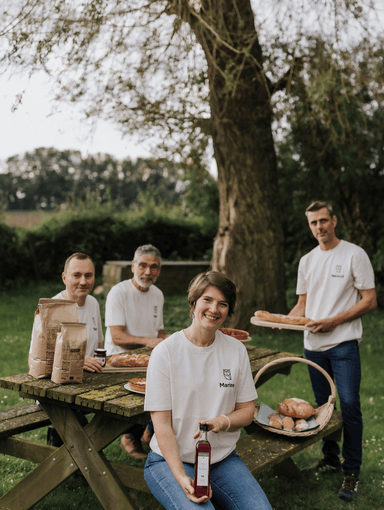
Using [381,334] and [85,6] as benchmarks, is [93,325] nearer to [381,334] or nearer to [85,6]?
[85,6]

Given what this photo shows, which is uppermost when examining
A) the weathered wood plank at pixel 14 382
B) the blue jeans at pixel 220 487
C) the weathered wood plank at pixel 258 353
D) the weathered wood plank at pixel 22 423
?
the weathered wood plank at pixel 14 382

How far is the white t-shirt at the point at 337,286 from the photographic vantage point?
4141mm

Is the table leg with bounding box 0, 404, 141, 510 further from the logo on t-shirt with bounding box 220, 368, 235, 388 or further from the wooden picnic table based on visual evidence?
the logo on t-shirt with bounding box 220, 368, 235, 388

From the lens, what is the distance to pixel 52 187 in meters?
56.5

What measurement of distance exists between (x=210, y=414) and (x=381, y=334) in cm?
864

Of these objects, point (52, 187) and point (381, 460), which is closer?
point (381, 460)

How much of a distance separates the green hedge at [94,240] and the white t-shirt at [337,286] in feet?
35.6

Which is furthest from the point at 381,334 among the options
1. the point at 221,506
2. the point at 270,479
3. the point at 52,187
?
the point at 52,187

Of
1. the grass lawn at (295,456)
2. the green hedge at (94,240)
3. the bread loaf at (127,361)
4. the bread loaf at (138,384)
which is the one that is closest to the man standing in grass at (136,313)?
the grass lawn at (295,456)

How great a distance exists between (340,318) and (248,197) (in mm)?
5359

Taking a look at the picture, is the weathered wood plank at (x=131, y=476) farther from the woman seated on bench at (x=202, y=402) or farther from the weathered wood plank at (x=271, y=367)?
the weathered wood plank at (x=271, y=367)

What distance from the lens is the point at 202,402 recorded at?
2.65 metres

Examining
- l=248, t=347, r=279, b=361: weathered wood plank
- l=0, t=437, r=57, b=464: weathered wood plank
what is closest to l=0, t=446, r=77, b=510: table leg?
l=0, t=437, r=57, b=464: weathered wood plank

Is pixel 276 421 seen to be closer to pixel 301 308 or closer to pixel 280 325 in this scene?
pixel 280 325
